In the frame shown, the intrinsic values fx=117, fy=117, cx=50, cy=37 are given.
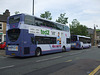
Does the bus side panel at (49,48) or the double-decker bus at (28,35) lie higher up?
the double-decker bus at (28,35)

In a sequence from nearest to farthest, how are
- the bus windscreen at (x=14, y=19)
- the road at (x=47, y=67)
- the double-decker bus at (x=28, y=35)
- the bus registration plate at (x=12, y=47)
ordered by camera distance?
the road at (x=47, y=67)
the double-decker bus at (x=28, y=35)
the bus registration plate at (x=12, y=47)
the bus windscreen at (x=14, y=19)

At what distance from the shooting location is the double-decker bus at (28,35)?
35.4ft

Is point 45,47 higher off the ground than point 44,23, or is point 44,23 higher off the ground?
point 44,23

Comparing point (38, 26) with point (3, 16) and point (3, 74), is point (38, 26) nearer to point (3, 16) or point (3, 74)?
Result: point (3, 74)

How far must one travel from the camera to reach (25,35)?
432 inches

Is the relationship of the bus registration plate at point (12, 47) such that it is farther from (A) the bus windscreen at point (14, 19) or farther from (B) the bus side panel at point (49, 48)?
(B) the bus side panel at point (49, 48)

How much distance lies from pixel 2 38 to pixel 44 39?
61.8 feet

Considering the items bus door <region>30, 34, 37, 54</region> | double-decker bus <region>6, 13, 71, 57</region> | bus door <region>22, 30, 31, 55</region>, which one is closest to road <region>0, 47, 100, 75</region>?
bus door <region>22, 30, 31, 55</region>

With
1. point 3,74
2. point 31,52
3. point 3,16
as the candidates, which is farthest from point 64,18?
point 3,74

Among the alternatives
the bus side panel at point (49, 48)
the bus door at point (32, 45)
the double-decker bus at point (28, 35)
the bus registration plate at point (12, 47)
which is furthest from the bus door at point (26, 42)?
the bus side panel at point (49, 48)

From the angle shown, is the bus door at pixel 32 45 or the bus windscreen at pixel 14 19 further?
the bus door at pixel 32 45

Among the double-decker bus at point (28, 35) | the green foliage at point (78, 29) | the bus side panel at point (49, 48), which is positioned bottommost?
the bus side panel at point (49, 48)

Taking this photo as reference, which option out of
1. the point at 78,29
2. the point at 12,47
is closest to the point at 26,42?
the point at 12,47

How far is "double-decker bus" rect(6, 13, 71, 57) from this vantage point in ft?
35.4
